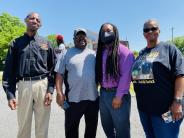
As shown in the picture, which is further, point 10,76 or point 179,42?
point 179,42

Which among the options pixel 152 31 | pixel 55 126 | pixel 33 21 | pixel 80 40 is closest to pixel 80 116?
pixel 80 40

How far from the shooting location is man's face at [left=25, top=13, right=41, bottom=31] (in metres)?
4.99

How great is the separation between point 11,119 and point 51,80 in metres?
3.92

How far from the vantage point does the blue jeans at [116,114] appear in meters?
4.74

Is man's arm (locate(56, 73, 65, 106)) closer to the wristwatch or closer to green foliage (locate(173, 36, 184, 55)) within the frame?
the wristwatch

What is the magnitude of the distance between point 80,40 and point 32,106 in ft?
3.97

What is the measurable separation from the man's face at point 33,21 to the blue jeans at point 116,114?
53.5 inches

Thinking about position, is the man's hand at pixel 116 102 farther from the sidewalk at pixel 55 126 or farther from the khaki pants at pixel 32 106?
the sidewalk at pixel 55 126

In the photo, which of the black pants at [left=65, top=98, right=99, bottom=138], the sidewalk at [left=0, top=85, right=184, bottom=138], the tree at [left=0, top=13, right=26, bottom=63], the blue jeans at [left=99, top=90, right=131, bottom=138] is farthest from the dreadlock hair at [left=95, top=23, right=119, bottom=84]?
the tree at [left=0, top=13, right=26, bottom=63]

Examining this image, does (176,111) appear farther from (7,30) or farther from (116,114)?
(7,30)

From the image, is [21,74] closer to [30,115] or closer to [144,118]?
[30,115]

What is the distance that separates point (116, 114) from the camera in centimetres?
474

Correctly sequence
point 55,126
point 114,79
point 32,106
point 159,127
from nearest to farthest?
1. point 159,127
2. point 114,79
3. point 32,106
4. point 55,126

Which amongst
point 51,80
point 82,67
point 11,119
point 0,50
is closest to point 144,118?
point 82,67
